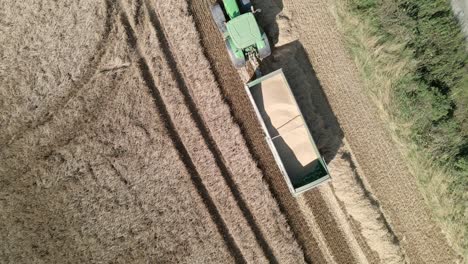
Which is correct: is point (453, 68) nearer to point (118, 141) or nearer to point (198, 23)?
point (198, 23)

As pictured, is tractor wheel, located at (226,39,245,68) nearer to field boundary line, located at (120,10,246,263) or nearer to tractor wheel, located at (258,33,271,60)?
tractor wheel, located at (258,33,271,60)

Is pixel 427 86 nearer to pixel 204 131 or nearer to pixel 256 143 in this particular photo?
pixel 256 143

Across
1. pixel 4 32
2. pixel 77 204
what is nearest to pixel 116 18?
pixel 4 32

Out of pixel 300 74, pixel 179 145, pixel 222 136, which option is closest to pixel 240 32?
pixel 300 74

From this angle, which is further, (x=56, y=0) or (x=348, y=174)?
(x=56, y=0)

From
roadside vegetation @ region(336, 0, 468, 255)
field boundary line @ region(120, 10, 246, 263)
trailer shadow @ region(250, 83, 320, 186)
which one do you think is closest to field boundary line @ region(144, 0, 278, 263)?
field boundary line @ region(120, 10, 246, 263)

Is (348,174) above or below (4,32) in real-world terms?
below

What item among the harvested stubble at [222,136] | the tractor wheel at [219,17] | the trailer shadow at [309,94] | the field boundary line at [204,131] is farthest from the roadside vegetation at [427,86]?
the field boundary line at [204,131]
